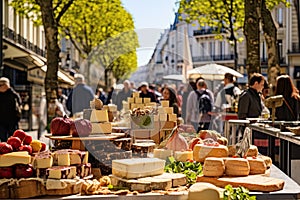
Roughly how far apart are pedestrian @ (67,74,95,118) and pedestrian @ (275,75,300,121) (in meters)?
2.79

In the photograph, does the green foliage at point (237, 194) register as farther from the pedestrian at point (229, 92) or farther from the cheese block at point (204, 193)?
the pedestrian at point (229, 92)

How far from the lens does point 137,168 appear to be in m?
3.33

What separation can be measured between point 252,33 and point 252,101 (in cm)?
399

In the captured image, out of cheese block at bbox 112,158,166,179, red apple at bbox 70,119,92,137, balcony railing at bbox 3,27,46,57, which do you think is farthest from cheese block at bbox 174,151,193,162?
balcony railing at bbox 3,27,46,57

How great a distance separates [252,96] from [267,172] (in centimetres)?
440

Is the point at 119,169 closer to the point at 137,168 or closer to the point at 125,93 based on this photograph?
the point at 137,168

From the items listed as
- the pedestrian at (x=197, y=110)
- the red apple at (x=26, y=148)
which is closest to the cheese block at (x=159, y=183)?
the red apple at (x=26, y=148)

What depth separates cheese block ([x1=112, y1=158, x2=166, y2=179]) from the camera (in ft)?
10.9

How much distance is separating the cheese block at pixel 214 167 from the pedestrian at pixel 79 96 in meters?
2.22

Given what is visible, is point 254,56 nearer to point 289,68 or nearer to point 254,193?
point 254,193

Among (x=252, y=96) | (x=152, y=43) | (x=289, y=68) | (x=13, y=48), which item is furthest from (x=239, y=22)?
(x=289, y=68)

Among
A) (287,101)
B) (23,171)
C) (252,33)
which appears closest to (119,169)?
(23,171)

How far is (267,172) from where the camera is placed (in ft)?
12.1

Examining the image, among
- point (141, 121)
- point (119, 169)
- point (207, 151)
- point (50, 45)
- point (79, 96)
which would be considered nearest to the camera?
point (119, 169)
